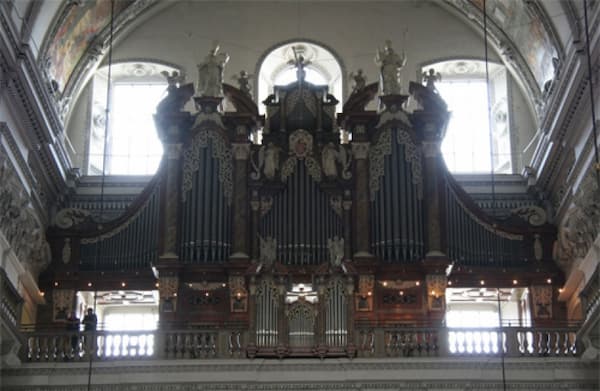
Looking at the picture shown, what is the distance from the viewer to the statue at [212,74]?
1085 inches

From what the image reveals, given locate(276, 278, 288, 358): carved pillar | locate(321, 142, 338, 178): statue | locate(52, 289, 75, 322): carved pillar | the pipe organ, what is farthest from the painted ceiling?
locate(276, 278, 288, 358): carved pillar

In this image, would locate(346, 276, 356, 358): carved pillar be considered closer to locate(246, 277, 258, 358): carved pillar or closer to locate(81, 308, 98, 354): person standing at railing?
locate(246, 277, 258, 358): carved pillar

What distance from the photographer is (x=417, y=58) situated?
30266 mm

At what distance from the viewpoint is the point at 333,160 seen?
88.2ft

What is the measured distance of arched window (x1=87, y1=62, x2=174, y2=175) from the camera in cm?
3008

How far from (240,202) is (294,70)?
514 cm

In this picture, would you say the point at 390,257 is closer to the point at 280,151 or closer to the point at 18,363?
the point at 280,151

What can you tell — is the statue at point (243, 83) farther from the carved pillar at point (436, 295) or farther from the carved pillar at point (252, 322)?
the carved pillar at point (436, 295)

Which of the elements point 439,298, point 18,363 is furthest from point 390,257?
point 18,363

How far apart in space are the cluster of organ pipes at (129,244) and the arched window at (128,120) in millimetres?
2973

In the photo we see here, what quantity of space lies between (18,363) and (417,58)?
36.1ft

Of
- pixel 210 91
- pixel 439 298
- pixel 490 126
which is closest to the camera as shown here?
pixel 439 298

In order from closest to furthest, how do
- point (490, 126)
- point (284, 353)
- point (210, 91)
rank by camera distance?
point (284, 353) < point (210, 91) < point (490, 126)

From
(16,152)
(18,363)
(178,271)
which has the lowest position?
(18,363)
